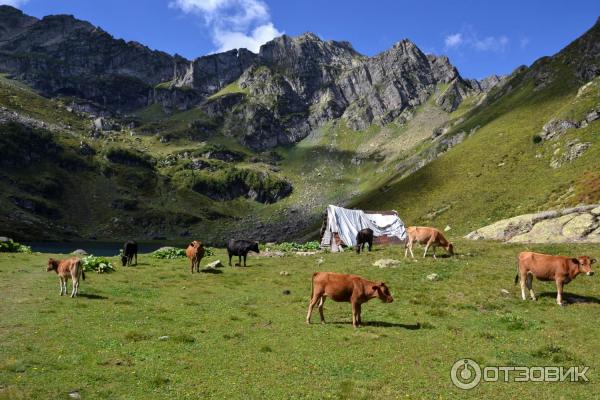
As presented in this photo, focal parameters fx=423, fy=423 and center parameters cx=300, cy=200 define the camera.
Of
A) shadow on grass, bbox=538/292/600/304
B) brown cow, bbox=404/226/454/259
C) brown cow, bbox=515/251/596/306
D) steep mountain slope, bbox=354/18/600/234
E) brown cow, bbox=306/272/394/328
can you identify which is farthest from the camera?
steep mountain slope, bbox=354/18/600/234

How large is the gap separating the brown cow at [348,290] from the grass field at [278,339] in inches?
43.7

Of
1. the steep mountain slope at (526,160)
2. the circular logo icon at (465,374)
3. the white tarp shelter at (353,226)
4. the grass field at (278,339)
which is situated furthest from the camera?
the steep mountain slope at (526,160)

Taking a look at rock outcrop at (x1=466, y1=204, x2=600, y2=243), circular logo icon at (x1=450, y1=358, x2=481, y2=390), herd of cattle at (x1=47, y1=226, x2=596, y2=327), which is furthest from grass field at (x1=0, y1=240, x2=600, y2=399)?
rock outcrop at (x1=466, y1=204, x2=600, y2=243)

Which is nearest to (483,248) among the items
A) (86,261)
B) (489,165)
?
(86,261)

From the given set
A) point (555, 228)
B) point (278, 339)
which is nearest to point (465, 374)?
point (278, 339)

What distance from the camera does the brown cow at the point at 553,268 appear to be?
Result: 22.7 meters

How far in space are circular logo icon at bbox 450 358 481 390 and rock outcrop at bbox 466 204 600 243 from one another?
28144 millimetres

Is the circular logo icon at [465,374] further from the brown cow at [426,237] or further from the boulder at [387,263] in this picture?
the brown cow at [426,237]

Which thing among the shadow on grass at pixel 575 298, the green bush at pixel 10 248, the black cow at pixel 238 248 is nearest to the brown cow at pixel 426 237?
the shadow on grass at pixel 575 298

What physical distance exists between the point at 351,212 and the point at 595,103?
7325cm

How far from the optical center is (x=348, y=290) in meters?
20.1

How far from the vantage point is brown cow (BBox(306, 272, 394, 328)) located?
20.0 meters

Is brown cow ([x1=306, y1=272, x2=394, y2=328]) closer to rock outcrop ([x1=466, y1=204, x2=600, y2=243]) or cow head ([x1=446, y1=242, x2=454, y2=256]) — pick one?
cow head ([x1=446, y1=242, x2=454, y2=256])

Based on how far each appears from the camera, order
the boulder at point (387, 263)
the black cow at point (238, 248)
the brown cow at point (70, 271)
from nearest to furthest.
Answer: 1. the brown cow at point (70, 271)
2. the boulder at point (387, 263)
3. the black cow at point (238, 248)
